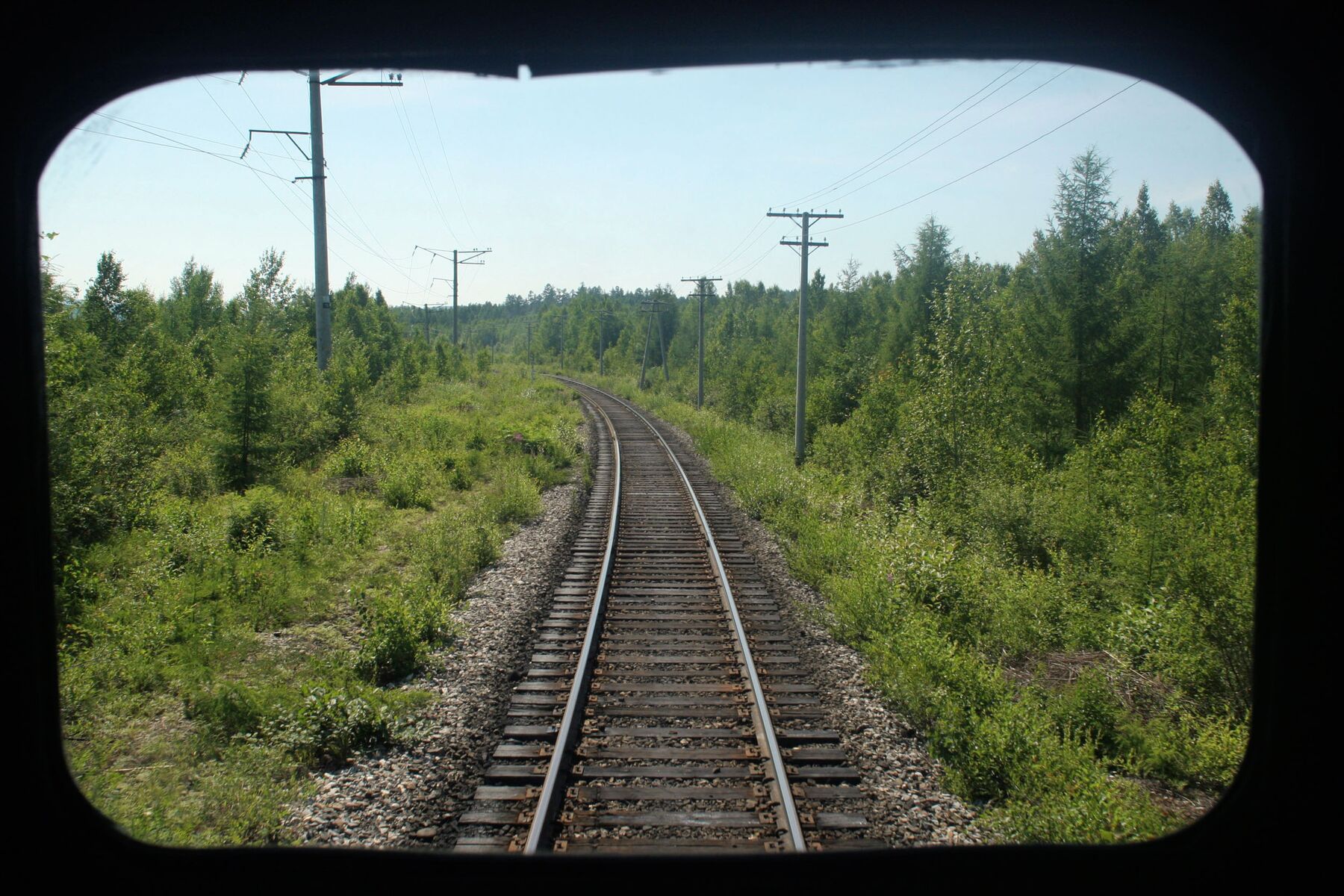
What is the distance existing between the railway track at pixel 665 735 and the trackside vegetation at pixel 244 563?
122 centimetres

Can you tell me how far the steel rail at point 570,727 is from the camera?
4352 millimetres

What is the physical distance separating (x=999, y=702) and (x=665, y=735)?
8.60 ft

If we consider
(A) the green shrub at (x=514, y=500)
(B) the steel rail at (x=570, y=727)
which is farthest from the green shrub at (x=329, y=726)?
(A) the green shrub at (x=514, y=500)

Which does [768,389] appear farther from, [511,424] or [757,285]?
[757,285]

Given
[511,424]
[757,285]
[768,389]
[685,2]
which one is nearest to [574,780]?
[685,2]

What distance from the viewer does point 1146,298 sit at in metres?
23.4

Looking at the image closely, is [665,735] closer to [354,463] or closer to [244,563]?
[244,563]

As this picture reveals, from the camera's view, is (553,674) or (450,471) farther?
(450,471)

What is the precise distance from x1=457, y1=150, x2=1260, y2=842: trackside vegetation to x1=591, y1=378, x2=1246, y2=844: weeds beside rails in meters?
0.02

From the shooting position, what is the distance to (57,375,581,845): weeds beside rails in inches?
193

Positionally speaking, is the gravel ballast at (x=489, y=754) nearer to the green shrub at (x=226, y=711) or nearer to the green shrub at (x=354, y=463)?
the green shrub at (x=226, y=711)

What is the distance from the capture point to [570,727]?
5.57 meters

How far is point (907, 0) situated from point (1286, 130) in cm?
94

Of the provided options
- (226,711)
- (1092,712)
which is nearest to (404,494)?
(226,711)
